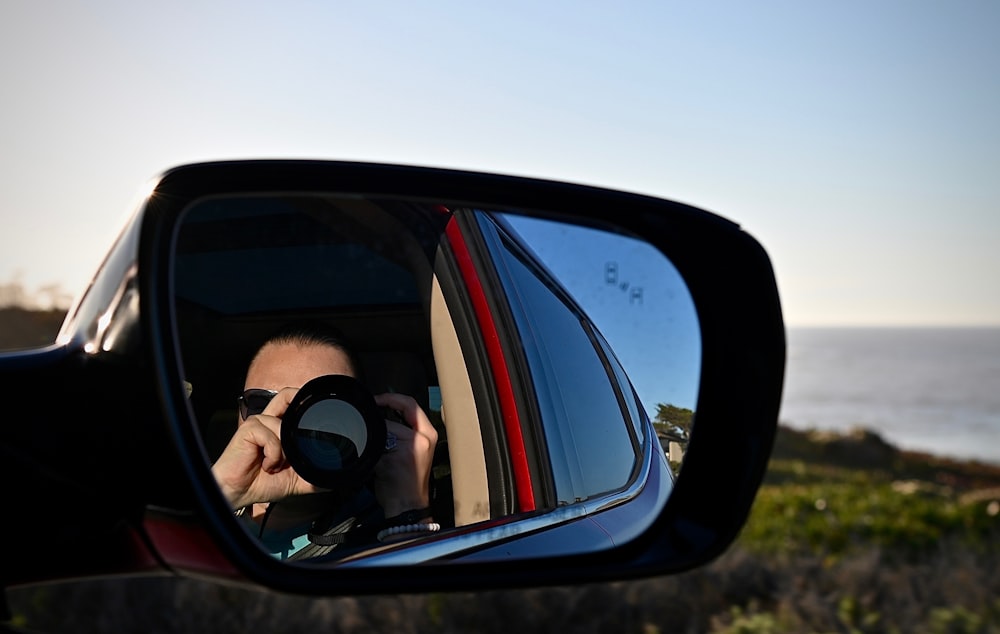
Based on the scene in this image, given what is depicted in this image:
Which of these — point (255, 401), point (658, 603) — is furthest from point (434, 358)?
point (658, 603)

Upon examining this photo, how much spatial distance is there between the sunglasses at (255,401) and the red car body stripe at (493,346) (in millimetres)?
626

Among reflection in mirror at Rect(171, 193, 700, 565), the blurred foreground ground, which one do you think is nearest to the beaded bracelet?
reflection in mirror at Rect(171, 193, 700, 565)

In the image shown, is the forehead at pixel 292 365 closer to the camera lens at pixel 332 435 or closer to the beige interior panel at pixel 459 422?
the beige interior panel at pixel 459 422

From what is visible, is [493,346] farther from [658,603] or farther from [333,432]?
[658,603]

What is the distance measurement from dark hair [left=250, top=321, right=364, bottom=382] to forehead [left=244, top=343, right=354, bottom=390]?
0.01 meters

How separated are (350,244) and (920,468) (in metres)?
15.1

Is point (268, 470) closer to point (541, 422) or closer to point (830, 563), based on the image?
point (541, 422)

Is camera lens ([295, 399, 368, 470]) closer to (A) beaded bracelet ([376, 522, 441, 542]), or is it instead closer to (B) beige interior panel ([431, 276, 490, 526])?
(A) beaded bracelet ([376, 522, 441, 542])

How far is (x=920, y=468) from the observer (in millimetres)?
16062

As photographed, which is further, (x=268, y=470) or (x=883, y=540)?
(x=883, y=540)

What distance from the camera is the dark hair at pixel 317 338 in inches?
97.3

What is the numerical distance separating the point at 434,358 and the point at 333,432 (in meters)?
0.79

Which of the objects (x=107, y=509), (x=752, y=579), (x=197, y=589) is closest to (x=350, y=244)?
(x=107, y=509)

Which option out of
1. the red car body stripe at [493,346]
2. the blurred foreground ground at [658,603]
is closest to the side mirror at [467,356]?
the red car body stripe at [493,346]
